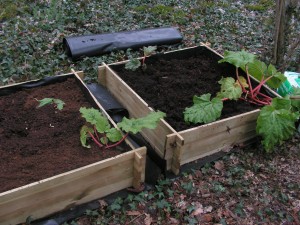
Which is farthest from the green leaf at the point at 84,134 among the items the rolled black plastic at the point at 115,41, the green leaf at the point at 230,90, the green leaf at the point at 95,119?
the rolled black plastic at the point at 115,41

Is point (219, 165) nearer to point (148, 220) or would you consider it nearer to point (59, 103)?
point (148, 220)

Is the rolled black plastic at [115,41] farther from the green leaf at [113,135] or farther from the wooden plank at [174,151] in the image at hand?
the wooden plank at [174,151]

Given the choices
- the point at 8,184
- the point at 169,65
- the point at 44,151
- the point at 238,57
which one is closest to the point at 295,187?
the point at 238,57

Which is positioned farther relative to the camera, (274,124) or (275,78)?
(275,78)

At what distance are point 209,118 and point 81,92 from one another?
141 cm

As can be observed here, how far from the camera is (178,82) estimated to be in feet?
12.9

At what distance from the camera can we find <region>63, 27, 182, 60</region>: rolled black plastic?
4789mm

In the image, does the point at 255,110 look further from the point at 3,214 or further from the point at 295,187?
the point at 3,214

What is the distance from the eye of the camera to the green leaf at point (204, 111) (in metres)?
3.22

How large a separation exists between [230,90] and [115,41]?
2165 mm

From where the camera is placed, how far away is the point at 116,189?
293cm

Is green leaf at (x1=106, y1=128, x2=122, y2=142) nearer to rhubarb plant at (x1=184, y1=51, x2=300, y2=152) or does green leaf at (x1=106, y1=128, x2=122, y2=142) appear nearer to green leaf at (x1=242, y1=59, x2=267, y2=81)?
rhubarb plant at (x1=184, y1=51, x2=300, y2=152)

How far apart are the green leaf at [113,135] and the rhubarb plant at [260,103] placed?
26.9 inches

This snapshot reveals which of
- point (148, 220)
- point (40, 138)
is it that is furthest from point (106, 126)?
point (148, 220)
